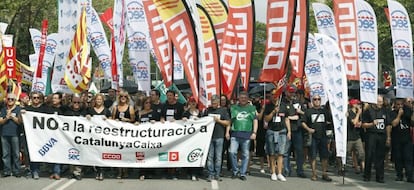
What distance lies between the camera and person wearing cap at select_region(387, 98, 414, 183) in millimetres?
13625

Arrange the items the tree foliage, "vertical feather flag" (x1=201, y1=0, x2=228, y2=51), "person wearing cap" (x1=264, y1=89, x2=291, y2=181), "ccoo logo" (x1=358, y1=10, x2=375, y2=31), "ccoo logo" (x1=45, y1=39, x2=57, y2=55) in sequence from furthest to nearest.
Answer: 1. the tree foliage
2. "ccoo logo" (x1=45, y1=39, x2=57, y2=55)
3. "vertical feather flag" (x1=201, y1=0, x2=228, y2=51)
4. "ccoo logo" (x1=358, y1=10, x2=375, y2=31)
5. "person wearing cap" (x1=264, y1=89, x2=291, y2=181)

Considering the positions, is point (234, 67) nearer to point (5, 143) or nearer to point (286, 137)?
point (286, 137)

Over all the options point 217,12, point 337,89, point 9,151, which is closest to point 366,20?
point 337,89

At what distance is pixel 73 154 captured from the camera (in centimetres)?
1308

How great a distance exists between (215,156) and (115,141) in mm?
1990

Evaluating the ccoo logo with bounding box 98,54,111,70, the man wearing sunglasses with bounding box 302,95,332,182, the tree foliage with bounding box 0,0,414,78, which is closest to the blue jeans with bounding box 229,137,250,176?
the man wearing sunglasses with bounding box 302,95,332,182

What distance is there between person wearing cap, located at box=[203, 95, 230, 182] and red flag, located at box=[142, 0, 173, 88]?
178 cm

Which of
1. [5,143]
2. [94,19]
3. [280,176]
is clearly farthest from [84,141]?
[94,19]

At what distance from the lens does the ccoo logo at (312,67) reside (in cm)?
1828

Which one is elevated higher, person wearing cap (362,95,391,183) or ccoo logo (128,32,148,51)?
ccoo logo (128,32,148,51)

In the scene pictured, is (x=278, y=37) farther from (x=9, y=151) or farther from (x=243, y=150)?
(x=9, y=151)

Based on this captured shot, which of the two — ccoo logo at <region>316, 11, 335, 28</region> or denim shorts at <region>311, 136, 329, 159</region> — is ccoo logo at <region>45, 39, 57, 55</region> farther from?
denim shorts at <region>311, 136, 329, 159</region>

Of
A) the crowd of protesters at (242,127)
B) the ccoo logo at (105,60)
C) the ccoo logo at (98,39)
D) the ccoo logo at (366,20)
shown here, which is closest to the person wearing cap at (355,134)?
the crowd of protesters at (242,127)

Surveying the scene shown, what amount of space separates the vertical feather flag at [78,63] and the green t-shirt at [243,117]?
13.9 ft
